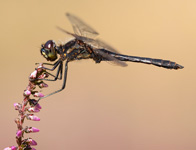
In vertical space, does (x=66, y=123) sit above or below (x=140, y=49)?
below

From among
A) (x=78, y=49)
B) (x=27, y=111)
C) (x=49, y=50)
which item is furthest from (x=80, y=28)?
(x=27, y=111)

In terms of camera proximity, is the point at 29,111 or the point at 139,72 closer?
the point at 29,111

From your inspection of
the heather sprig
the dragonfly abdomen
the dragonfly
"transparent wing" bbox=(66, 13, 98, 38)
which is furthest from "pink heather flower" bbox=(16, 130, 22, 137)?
the dragonfly abdomen

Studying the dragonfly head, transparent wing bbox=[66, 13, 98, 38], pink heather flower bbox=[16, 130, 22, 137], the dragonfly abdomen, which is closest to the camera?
A: pink heather flower bbox=[16, 130, 22, 137]

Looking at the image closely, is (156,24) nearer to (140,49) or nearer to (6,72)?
(140,49)

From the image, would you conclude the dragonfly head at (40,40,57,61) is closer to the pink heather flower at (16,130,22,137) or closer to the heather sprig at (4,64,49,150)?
the heather sprig at (4,64,49,150)

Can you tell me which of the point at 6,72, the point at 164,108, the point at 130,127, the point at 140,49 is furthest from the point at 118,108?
the point at 6,72

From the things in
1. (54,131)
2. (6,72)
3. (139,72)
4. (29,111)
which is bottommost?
(54,131)

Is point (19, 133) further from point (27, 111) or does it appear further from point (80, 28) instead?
point (80, 28)
